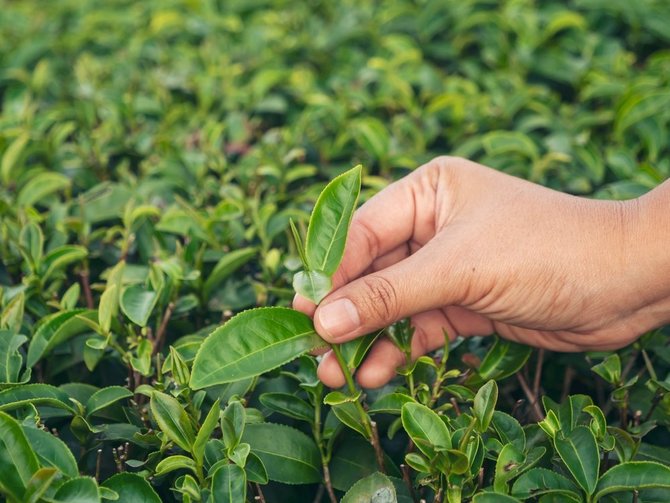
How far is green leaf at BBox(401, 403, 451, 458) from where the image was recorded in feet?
4.15

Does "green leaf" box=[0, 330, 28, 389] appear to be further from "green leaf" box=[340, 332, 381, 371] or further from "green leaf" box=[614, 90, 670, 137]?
"green leaf" box=[614, 90, 670, 137]

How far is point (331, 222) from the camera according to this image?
138 centimetres

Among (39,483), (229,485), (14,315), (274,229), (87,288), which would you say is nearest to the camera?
(39,483)

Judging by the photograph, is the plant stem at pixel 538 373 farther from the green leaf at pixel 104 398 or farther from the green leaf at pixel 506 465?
the green leaf at pixel 104 398

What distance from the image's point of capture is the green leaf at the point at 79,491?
113cm

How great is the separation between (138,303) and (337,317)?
0.46 m

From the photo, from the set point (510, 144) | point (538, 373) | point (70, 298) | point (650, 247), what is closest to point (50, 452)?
point (70, 298)

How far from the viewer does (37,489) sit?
3.67 ft

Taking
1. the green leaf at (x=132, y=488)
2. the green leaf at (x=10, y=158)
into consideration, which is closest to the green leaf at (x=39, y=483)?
the green leaf at (x=132, y=488)

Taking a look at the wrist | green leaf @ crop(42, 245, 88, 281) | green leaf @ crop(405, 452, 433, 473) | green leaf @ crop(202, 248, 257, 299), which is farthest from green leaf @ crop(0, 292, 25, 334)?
the wrist

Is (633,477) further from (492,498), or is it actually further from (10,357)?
(10,357)

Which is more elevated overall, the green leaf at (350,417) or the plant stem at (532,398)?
the green leaf at (350,417)

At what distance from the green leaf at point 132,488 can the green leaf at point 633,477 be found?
0.70 metres

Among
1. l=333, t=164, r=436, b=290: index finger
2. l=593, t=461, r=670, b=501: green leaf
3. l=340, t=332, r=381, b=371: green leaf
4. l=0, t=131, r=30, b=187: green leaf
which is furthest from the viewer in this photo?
l=0, t=131, r=30, b=187: green leaf
